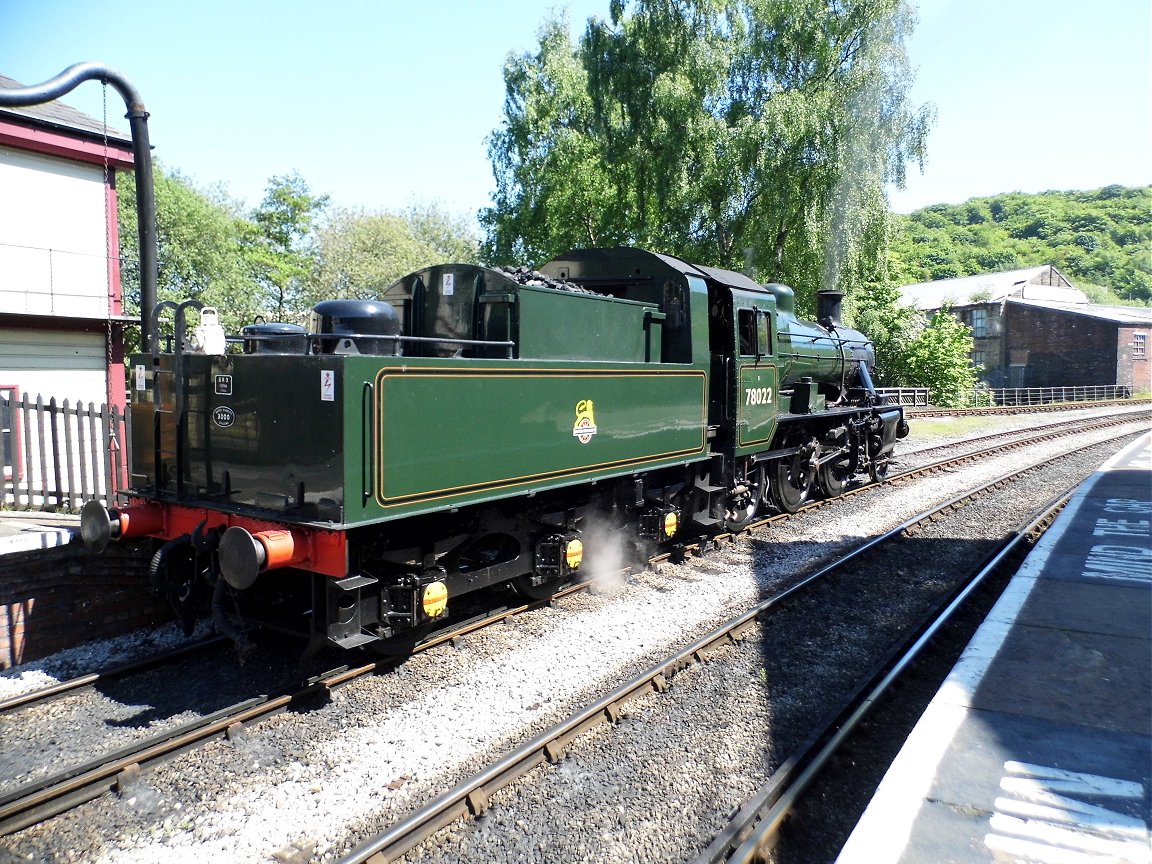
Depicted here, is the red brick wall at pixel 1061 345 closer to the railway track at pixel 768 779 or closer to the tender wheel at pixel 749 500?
the tender wheel at pixel 749 500

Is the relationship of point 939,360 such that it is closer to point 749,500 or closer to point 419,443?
point 749,500

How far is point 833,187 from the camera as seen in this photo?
65.9 feet

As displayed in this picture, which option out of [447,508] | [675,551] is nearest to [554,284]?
[447,508]

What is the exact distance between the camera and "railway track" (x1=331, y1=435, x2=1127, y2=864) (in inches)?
146

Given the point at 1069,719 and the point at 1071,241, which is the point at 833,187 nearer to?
the point at 1069,719

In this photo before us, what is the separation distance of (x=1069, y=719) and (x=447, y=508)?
394 centimetres

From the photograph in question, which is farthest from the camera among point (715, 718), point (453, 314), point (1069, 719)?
point (453, 314)

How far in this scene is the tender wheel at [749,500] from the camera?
960cm

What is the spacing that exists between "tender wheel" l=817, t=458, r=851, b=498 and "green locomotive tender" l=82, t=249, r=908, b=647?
4267mm

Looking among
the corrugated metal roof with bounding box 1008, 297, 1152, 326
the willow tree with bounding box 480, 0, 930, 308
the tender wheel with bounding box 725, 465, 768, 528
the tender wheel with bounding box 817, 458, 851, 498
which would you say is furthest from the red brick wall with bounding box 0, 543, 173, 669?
the corrugated metal roof with bounding box 1008, 297, 1152, 326

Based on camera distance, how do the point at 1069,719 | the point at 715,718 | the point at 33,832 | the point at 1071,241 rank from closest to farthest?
1. the point at 33,832
2. the point at 1069,719
3. the point at 715,718
4. the point at 1071,241

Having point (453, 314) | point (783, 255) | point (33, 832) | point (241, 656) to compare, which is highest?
point (783, 255)

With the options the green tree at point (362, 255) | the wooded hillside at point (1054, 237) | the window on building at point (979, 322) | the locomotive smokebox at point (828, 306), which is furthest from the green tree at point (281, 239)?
the wooded hillside at point (1054, 237)

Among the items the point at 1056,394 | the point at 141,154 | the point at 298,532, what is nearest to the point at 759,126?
the point at 141,154
